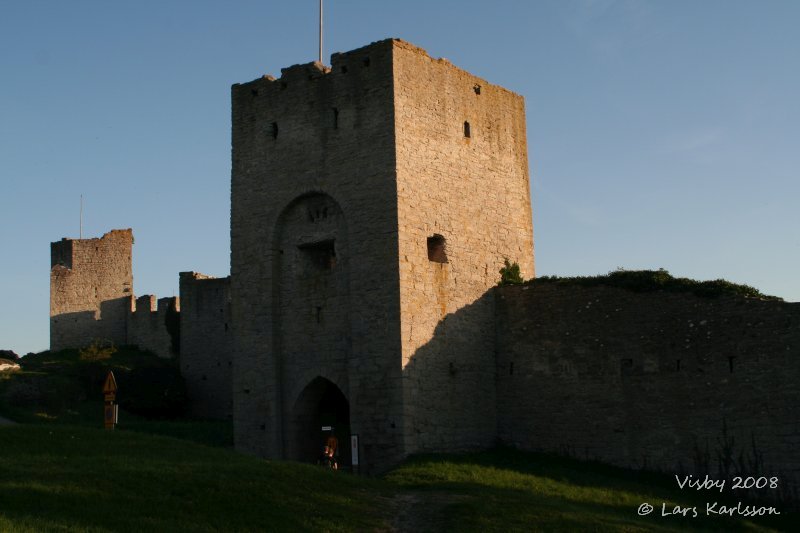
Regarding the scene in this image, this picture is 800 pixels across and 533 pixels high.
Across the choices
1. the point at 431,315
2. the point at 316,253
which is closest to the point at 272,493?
the point at 431,315

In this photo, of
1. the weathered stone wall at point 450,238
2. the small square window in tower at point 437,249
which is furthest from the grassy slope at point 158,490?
the small square window in tower at point 437,249

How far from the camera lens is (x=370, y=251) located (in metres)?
19.8

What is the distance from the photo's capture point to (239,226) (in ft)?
72.4

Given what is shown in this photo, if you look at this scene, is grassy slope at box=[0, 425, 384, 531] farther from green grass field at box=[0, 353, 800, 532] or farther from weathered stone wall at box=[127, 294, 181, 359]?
weathered stone wall at box=[127, 294, 181, 359]

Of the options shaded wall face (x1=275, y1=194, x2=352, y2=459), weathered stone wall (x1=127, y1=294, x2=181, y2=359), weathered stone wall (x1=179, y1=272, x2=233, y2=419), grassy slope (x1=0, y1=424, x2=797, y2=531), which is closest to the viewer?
grassy slope (x1=0, y1=424, x2=797, y2=531)

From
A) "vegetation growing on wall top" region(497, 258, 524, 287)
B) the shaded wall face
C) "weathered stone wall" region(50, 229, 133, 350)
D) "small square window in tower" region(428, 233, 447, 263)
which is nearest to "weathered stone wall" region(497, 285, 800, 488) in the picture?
"vegetation growing on wall top" region(497, 258, 524, 287)

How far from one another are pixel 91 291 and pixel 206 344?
9.87m

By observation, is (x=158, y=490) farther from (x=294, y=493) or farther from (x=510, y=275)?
(x=510, y=275)

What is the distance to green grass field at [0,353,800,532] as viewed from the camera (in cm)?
1181

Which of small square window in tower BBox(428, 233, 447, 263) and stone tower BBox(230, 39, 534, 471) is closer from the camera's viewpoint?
stone tower BBox(230, 39, 534, 471)

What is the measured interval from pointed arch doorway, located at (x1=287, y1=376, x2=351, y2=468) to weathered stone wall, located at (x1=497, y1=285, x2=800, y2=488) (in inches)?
130

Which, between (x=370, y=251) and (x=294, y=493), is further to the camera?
(x=370, y=251)

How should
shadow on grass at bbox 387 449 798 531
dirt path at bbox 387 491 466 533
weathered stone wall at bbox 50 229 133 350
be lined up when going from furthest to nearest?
weathered stone wall at bbox 50 229 133 350
shadow on grass at bbox 387 449 798 531
dirt path at bbox 387 491 466 533

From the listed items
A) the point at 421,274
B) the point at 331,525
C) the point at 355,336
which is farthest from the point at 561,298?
the point at 331,525
